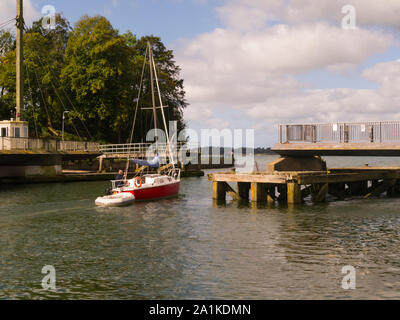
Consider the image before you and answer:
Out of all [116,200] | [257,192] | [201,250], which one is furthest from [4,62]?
[201,250]

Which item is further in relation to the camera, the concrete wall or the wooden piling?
the concrete wall

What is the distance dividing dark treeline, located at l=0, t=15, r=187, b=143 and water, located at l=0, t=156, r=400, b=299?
40376 mm

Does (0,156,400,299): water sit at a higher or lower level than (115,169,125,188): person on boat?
lower

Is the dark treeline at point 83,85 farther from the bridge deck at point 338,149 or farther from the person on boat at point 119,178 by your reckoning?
the bridge deck at point 338,149

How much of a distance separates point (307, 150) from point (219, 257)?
64.5 feet

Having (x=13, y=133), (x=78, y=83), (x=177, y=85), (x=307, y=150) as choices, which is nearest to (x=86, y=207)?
(x=307, y=150)

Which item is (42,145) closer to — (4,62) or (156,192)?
(156,192)

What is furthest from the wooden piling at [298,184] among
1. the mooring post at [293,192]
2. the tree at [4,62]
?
the tree at [4,62]

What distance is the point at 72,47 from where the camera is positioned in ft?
253

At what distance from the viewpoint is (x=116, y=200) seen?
35.7 meters

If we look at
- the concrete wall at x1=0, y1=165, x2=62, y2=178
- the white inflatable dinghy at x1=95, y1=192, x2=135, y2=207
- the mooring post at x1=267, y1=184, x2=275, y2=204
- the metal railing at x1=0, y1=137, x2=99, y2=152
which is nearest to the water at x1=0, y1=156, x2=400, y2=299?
the white inflatable dinghy at x1=95, y1=192, x2=135, y2=207

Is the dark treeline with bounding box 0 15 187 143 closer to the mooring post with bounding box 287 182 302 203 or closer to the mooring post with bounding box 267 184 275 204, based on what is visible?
the mooring post with bounding box 267 184 275 204

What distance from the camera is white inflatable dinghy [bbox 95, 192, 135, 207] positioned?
35406 mm

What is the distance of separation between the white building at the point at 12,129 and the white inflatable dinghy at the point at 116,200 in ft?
74.5
